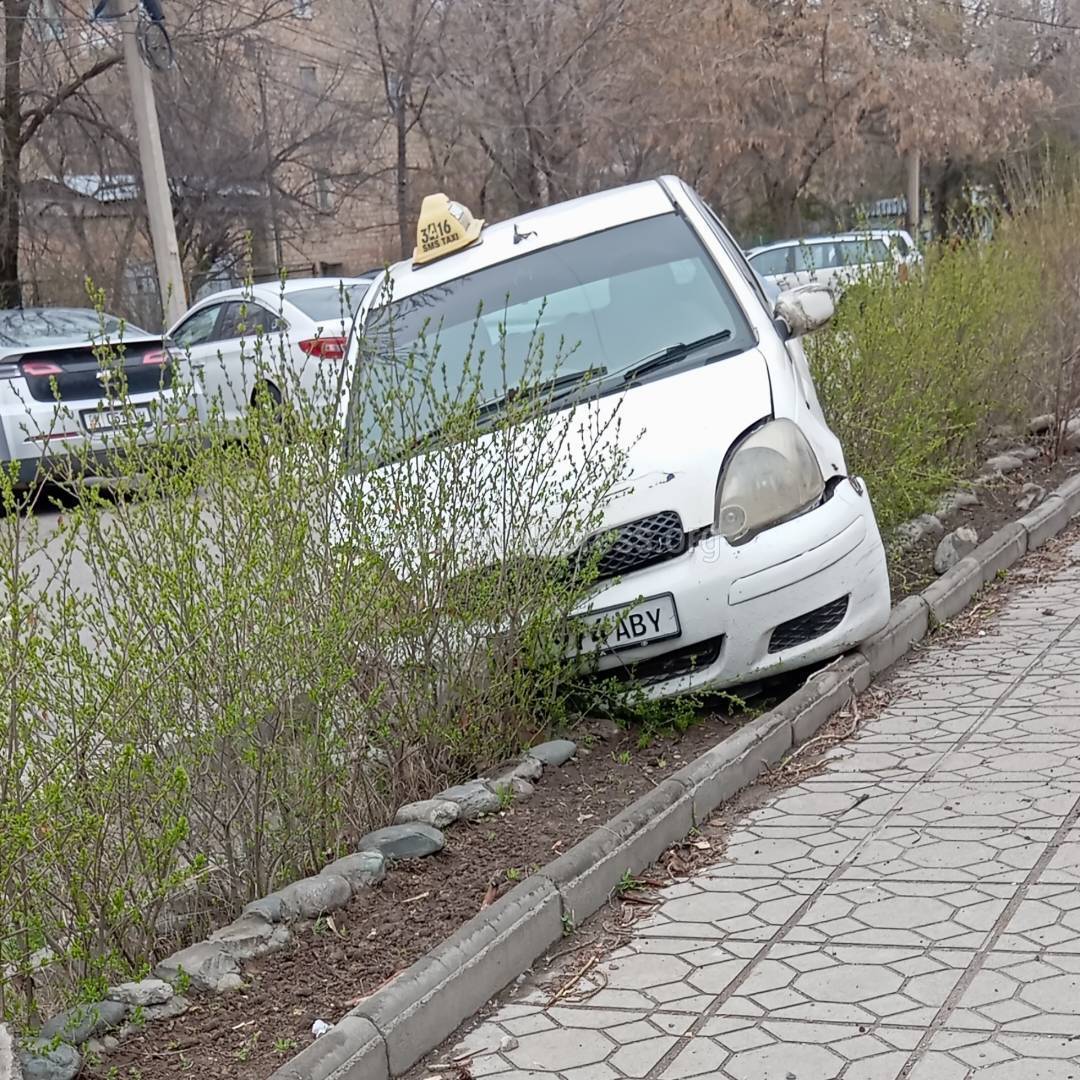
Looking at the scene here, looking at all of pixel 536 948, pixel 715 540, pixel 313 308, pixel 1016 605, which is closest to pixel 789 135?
pixel 313 308

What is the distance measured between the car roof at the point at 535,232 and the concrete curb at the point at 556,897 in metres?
2.20

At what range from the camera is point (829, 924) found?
443 cm

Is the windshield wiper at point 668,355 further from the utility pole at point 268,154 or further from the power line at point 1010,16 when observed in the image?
the power line at point 1010,16

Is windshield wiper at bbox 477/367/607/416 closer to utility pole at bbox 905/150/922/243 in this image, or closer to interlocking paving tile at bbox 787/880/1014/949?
interlocking paving tile at bbox 787/880/1014/949

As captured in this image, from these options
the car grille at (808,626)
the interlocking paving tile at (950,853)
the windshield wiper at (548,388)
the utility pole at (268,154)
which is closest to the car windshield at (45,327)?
the windshield wiper at (548,388)

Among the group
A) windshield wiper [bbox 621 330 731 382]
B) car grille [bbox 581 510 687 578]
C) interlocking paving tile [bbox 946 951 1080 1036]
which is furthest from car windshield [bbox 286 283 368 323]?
interlocking paving tile [bbox 946 951 1080 1036]

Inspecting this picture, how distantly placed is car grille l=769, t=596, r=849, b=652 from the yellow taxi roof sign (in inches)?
97.8

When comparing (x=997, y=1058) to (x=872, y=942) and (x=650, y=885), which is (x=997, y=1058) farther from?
(x=650, y=885)

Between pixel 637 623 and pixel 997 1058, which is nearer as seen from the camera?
pixel 997 1058

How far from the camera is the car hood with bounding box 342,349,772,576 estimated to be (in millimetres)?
5340

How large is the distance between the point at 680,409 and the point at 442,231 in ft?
6.00

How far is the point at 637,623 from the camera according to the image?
5852mm

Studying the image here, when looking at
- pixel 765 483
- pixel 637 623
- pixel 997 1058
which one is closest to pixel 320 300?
pixel 765 483

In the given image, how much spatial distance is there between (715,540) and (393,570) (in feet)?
4.21
